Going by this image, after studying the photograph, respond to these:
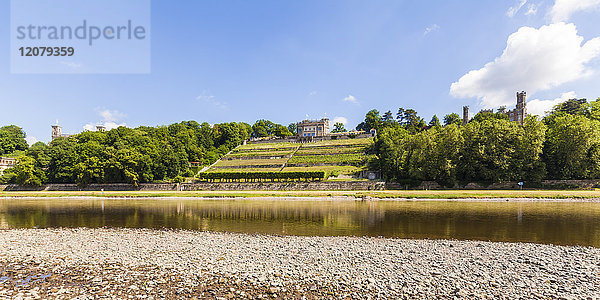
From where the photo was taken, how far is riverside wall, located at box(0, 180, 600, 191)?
136 ft

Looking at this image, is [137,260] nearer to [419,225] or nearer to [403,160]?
[419,225]

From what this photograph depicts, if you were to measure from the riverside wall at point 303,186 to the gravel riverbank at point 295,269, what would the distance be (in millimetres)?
33872

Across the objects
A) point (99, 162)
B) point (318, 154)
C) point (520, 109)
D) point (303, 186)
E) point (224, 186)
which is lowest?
point (224, 186)

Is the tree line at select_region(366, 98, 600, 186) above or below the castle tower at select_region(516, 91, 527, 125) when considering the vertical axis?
below

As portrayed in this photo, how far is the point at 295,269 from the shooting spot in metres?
10.7

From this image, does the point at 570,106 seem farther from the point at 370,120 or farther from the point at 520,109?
the point at 370,120

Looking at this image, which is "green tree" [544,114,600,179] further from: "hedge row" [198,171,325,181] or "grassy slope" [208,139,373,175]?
"hedge row" [198,171,325,181]

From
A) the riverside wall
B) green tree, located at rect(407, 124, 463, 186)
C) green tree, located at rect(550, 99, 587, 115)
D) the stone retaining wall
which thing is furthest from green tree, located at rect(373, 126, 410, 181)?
green tree, located at rect(550, 99, 587, 115)

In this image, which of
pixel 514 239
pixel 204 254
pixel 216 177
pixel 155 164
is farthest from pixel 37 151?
pixel 514 239

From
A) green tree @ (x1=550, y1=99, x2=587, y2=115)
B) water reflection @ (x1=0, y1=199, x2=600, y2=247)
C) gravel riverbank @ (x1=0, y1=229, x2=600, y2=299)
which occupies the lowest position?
water reflection @ (x1=0, y1=199, x2=600, y2=247)

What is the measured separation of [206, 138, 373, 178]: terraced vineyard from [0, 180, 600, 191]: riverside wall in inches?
255

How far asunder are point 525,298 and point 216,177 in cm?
5777

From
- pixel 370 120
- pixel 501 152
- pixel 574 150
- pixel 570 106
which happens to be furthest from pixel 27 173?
pixel 570 106

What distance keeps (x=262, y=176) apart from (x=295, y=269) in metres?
46.5
